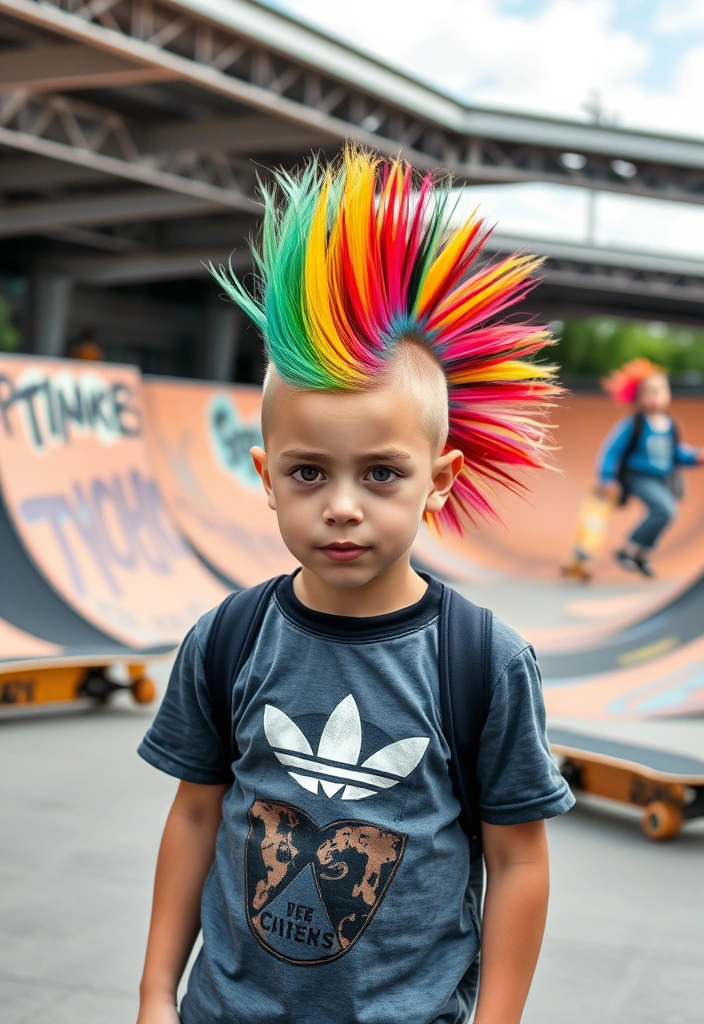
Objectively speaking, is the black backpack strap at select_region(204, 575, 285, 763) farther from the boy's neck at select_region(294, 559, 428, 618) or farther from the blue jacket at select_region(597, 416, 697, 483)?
the blue jacket at select_region(597, 416, 697, 483)

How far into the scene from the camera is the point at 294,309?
1.37 m

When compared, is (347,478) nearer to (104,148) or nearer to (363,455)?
(363,455)

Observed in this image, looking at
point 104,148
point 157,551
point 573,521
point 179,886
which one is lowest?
point 573,521

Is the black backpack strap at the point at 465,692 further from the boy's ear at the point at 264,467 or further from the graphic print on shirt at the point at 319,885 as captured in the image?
the boy's ear at the point at 264,467

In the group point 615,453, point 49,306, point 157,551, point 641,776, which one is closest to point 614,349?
point 49,306

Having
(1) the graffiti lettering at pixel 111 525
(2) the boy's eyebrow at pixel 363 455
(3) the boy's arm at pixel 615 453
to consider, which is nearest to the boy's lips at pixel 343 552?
(2) the boy's eyebrow at pixel 363 455

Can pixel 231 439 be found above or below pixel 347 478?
below

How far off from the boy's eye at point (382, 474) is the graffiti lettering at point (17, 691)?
5.11 m

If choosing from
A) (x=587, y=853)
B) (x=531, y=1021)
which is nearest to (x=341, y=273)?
(x=531, y=1021)

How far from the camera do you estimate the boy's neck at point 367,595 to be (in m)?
1.43

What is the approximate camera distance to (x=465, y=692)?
4.50 feet

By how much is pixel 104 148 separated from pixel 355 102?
5.53 meters

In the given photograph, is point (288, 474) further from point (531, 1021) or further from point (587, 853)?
point (587, 853)

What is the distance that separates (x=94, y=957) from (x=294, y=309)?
2.41 metres
